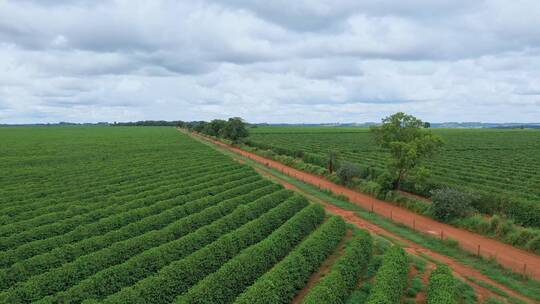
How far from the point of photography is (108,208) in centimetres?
2295

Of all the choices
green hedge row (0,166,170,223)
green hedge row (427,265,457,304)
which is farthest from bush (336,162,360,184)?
green hedge row (427,265,457,304)

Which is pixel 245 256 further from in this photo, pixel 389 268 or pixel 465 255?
pixel 465 255

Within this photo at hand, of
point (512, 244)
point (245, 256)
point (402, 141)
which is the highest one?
point (402, 141)

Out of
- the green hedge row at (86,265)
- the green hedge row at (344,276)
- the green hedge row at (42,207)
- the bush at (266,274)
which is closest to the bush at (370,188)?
the green hedge row at (344,276)

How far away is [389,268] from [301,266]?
135 inches

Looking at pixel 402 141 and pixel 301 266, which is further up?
pixel 402 141

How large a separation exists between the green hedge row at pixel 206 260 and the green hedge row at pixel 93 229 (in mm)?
5806

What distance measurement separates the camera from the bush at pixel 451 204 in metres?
27.0

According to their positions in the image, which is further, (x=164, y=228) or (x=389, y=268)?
(x=164, y=228)

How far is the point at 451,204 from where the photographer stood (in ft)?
88.5

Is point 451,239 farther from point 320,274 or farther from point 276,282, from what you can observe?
point 276,282

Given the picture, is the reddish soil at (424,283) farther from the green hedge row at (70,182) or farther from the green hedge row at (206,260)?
the green hedge row at (70,182)

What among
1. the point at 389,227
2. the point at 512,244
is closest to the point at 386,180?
the point at 389,227

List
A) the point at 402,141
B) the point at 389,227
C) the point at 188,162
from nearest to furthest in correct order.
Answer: the point at 389,227, the point at 402,141, the point at 188,162
